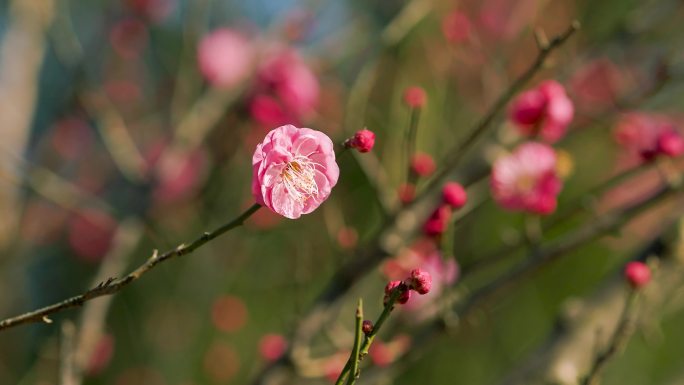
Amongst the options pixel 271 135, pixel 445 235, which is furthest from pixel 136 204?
pixel 271 135

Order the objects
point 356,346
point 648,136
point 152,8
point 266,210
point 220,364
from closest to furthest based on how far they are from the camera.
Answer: point 356,346 < point 648,136 < point 266,210 < point 220,364 < point 152,8

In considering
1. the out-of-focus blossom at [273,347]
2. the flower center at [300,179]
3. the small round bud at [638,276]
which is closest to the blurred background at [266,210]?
the out-of-focus blossom at [273,347]

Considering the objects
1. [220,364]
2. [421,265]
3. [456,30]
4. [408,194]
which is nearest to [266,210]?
[220,364]

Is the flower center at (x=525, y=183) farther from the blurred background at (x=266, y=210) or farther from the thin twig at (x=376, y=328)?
the thin twig at (x=376, y=328)

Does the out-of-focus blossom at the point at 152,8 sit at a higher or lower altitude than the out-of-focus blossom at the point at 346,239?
higher

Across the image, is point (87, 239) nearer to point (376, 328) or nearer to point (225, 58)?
point (225, 58)

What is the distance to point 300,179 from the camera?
3.83 feet

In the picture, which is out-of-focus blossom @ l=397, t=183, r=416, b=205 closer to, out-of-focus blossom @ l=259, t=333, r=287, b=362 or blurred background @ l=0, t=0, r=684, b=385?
blurred background @ l=0, t=0, r=684, b=385

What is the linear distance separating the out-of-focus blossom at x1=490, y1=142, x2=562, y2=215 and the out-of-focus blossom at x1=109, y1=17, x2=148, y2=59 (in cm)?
245

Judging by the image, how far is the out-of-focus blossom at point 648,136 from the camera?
6.25ft

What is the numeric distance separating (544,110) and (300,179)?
0.98 metres

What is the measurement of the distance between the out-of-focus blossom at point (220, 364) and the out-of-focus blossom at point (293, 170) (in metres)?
2.68

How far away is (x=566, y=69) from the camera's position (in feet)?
7.74

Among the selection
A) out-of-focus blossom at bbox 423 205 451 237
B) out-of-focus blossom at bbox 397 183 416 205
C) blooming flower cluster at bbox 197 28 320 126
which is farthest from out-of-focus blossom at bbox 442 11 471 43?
out-of-focus blossom at bbox 423 205 451 237
